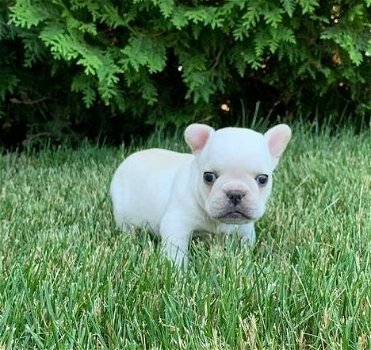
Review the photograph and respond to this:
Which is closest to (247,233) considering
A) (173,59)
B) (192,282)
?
(192,282)

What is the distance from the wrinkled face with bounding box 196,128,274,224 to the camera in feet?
6.08

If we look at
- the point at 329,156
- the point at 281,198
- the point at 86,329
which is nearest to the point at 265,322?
the point at 86,329

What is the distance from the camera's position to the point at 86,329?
142 cm

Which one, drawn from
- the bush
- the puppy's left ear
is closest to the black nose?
the puppy's left ear

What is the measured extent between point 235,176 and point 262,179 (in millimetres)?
79

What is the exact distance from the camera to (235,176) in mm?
1882

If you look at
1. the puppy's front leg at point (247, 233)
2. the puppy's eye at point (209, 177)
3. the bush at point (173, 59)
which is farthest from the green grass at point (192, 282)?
the bush at point (173, 59)

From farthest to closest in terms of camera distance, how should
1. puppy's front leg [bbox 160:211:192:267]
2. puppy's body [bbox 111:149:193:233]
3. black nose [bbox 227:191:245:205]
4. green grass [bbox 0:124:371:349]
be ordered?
puppy's body [bbox 111:149:193:233]
puppy's front leg [bbox 160:211:192:267]
black nose [bbox 227:191:245:205]
green grass [bbox 0:124:371:349]

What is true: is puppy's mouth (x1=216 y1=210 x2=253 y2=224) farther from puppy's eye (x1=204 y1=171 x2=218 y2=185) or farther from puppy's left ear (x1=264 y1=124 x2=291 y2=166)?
puppy's left ear (x1=264 y1=124 x2=291 y2=166)

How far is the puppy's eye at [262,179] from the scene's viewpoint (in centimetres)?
191

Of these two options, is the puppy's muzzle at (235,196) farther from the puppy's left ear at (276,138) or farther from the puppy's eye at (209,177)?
the puppy's left ear at (276,138)

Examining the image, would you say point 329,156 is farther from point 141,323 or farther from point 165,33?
point 141,323

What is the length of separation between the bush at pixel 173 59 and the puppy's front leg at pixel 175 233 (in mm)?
1433

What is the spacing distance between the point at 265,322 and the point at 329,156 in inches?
72.5
